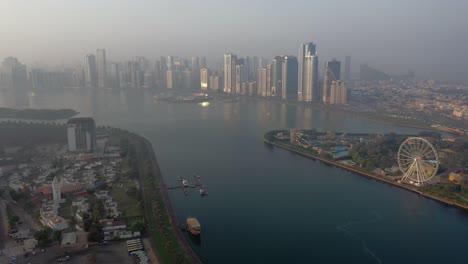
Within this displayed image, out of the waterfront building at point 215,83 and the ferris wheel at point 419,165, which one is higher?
the waterfront building at point 215,83

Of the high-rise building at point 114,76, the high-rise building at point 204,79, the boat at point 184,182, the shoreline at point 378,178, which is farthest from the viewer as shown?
the high-rise building at point 114,76

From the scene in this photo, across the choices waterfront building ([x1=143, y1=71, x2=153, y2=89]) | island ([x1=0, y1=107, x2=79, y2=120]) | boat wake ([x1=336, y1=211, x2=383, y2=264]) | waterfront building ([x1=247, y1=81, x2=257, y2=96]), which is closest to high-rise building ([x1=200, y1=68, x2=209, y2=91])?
waterfront building ([x1=143, y1=71, x2=153, y2=89])

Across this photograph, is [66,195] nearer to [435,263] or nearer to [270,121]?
[435,263]

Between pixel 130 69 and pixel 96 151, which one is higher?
pixel 130 69

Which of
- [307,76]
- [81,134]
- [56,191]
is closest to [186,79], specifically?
[307,76]

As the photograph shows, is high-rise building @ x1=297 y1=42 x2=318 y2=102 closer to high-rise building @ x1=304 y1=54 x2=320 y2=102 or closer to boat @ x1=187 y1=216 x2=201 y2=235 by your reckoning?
high-rise building @ x1=304 y1=54 x2=320 y2=102

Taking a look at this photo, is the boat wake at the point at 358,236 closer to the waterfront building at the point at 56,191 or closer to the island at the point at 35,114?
the waterfront building at the point at 56,191

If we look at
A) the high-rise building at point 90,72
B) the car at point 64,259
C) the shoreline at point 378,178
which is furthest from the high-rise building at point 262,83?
the car at point 64,259

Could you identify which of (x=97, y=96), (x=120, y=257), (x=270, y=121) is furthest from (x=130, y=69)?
(x=120, y=257)
